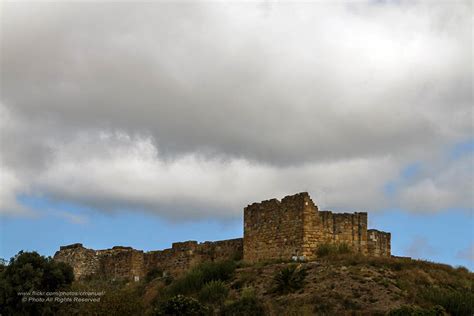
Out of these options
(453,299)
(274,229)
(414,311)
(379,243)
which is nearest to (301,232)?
(274,229)

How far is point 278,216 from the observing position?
89.5 ft

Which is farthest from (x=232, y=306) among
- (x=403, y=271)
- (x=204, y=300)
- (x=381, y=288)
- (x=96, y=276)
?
(x=96, y=276)

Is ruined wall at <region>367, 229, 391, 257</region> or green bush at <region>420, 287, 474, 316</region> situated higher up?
ruined wall at <region>367, 229, 391, 257</region>

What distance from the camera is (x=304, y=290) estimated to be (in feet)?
73.7

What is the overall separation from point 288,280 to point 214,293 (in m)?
2.86

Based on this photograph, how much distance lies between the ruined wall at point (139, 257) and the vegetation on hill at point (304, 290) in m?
3.14

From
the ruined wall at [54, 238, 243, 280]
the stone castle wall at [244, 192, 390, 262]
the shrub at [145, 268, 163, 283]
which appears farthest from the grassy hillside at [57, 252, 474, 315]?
the shrub at [145, 268, 163, 283]

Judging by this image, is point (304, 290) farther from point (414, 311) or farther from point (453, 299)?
point (453, 299)

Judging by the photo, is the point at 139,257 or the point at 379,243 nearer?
the point at 379,243

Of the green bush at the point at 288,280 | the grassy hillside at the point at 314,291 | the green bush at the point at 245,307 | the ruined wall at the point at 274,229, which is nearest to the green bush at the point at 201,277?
the grassy hillside at the point at 314,291

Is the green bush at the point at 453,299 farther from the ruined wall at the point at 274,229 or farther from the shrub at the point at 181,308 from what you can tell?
the shrub at the point at 181,308

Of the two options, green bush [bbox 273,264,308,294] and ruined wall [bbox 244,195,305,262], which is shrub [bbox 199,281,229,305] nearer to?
green bush [bbox 273,264,308,294]

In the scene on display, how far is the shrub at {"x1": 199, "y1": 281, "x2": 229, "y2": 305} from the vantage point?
77.0 feet

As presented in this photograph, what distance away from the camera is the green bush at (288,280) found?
22906mm
